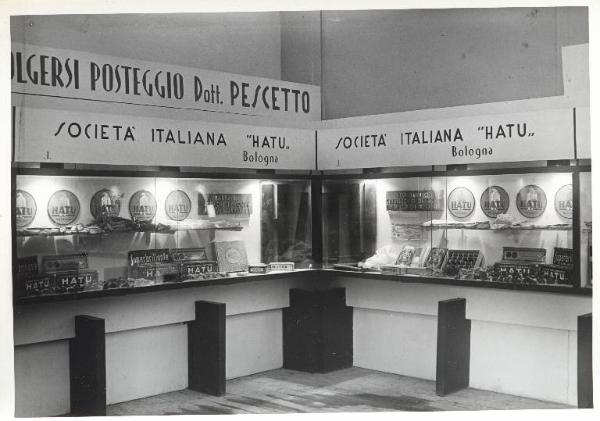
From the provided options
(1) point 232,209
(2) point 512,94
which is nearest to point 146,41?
(1) point 232,209

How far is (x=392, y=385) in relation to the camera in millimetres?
6539

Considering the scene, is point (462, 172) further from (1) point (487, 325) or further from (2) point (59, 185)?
(2) point (59, 185)

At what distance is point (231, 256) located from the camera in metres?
6.95

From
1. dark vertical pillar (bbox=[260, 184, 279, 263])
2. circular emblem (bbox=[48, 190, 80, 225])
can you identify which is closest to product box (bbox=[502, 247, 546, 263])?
dark vertical pillar (bbox=[260, 184, 279, 263])

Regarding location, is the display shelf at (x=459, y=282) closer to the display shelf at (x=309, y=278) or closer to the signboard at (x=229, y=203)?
the display shelf at (x=309, y=278)

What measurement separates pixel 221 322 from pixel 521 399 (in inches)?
104

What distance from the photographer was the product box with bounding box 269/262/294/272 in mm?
7056

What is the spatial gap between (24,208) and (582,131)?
455 centimetres

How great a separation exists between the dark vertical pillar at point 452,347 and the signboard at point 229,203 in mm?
2190

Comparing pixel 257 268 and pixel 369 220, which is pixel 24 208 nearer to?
pixel 257 268

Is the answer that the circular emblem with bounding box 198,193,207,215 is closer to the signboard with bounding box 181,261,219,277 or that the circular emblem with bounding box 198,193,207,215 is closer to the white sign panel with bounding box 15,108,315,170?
the white sign panel with bounding box 15,108,315,170

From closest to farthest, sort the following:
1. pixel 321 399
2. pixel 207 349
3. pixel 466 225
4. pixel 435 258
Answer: pixel 321 399, pixel 207 349, pixel 466 225, pixel 435 258

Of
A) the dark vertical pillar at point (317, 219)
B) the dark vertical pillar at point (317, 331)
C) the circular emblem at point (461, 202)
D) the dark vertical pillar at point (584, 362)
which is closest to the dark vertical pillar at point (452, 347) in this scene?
the circular emblem at point (461, 202)

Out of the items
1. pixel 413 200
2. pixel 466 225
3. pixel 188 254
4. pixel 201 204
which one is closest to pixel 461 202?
pixel 466 225
